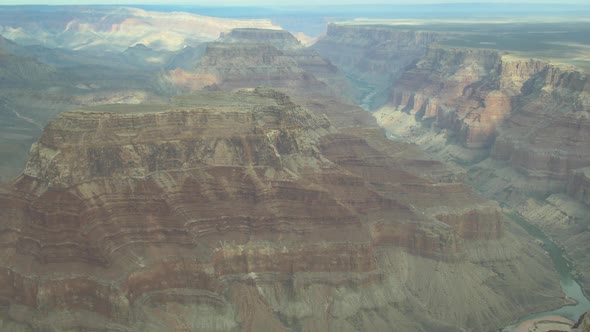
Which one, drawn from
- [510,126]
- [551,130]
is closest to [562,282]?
[551,130]

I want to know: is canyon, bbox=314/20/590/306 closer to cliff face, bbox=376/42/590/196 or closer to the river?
cliff face, bbox=376/42/590/196

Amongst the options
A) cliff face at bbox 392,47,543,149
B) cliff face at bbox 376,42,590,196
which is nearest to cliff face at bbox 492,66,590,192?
cliff face at bbox 376,42,590,196

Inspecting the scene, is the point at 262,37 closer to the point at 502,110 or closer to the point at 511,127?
the point at 502,110

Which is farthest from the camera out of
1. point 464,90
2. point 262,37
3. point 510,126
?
point 262,37

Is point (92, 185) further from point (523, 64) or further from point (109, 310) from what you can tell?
point (523, 64)

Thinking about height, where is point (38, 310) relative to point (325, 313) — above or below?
above

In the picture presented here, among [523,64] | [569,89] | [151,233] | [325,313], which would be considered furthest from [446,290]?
[523,64]

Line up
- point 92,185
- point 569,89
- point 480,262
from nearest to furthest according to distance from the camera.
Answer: point 92,185 < point 480,262 < point 569,89
